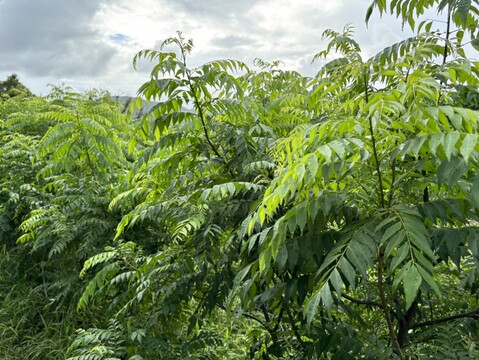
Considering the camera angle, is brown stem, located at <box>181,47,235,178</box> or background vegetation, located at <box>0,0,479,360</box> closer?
background vegetation, located at <box>0,0,479,360</box>

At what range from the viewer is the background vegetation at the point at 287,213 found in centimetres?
145

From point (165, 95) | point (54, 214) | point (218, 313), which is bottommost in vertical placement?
point (218, 313)

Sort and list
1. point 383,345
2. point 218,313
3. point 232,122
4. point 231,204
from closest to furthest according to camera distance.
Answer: point 383,345 < point 231,204 < point 232,122 < point 218,313

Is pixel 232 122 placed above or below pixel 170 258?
above

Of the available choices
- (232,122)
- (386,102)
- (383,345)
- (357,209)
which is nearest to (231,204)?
(232,122)

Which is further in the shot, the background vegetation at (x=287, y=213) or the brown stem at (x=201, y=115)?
the brown stem at (x=201, y=115)

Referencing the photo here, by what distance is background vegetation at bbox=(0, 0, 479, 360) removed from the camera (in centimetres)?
145

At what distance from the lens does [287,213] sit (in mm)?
1571

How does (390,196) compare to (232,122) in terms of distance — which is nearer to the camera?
(390,196)

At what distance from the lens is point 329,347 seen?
191 cm

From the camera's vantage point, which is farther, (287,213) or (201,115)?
(201,115)

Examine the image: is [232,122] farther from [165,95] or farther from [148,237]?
[148,237]

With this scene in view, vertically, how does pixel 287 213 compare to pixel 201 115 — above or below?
below

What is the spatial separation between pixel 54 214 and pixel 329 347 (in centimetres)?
293
